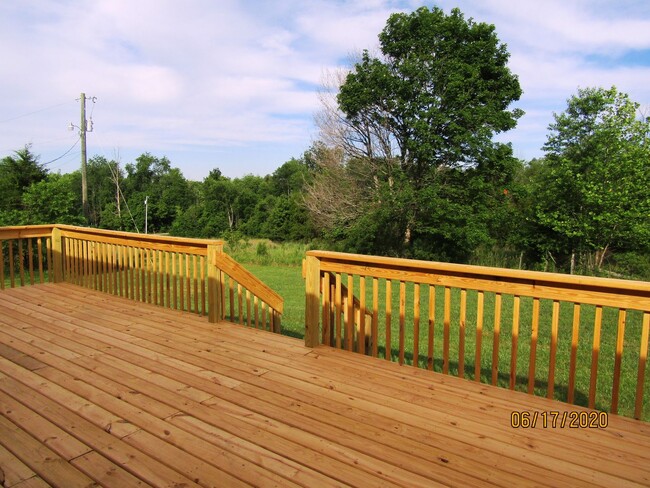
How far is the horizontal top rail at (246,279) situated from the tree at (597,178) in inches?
430

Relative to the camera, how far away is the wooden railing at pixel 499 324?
2318 mm

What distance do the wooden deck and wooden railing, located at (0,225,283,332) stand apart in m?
0.97

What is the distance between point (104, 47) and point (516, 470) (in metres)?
11.5

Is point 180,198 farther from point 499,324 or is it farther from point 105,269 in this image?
point 499,324

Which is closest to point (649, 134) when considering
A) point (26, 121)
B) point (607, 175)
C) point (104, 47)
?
point (607, 175)

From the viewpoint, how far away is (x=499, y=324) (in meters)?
2.65

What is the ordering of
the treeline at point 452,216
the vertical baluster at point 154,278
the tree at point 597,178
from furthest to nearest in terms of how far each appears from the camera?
the treeline at point 452,216, the tree at point 597,178, the vertical baluster at point 154,278

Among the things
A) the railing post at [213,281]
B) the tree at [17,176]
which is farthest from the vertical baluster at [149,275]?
the tree at [17,176]

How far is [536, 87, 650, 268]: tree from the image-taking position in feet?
37.9

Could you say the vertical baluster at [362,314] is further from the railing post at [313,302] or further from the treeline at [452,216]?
the treeline at [452,216]

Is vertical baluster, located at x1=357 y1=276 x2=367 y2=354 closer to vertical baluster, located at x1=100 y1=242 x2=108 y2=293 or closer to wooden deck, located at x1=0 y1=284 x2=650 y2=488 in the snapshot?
wooden deck, located at x1=0 y1=284 x2=650 y2=488

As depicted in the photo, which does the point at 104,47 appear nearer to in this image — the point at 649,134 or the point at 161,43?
the point at 161,43

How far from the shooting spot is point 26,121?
71.0 feet
